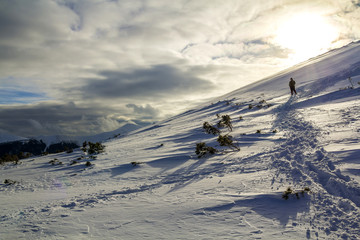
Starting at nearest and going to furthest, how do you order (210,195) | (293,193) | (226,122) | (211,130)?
(293,193) < (210,195) < (226,122) < (211,130)

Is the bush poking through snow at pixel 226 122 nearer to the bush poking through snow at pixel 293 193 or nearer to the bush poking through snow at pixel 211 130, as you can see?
the bush poking through snow at pixel 211 130

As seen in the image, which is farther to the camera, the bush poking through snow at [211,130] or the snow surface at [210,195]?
the bush poking through snow at [211,130]

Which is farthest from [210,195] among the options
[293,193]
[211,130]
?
[211,130]

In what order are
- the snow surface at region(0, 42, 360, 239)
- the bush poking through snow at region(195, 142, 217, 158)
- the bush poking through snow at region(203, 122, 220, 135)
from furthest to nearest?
the bush poking through snow at region(203, 122, 220, 135)
the bush poking through snow at region(195, 142, 217, 158)
the snow surface at region(0, 42, 360, 239)

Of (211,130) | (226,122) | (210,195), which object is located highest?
(226,122)

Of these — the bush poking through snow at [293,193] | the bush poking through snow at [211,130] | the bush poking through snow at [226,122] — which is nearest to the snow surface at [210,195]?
the bush poking through snow at [293,193]

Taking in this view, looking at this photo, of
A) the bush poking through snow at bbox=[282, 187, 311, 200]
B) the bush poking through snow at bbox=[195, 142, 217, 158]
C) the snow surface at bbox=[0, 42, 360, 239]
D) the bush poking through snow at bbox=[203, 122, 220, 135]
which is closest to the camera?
the snow surface at bbox=[0, 42, 360, 239]

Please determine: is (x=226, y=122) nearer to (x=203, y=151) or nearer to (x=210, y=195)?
(x=203, y=151)

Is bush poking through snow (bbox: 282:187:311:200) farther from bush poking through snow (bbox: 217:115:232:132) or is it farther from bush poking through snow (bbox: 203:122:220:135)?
bush poking through snow (bbox: 217:115:232:132)

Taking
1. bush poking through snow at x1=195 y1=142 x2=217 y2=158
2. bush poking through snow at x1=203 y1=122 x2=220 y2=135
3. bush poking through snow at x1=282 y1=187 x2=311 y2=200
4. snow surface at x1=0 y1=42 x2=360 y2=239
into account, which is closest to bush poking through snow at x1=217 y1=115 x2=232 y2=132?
bush poking through snow at x1=203 y1=122 x2=220 y2=135

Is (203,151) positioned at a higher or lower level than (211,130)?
lower

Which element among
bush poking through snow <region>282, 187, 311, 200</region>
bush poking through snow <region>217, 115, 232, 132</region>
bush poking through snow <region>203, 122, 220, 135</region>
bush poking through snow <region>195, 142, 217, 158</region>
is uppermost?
bush poking through snow <region>217, 115, 232, 132</region>

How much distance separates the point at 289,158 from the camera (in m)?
5.21

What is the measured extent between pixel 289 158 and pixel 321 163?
784mm
